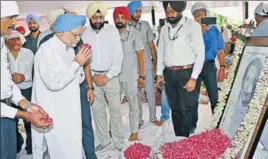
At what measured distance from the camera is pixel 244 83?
223cm

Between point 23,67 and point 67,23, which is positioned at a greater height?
point 67,23

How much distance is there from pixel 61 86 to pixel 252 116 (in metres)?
1.06

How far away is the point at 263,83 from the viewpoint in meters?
1.91

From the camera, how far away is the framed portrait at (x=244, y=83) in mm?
2094

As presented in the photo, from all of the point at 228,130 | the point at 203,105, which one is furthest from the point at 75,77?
the point at 203,105

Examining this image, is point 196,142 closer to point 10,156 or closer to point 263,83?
point 263,83

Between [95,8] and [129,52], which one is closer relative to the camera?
[95,8]

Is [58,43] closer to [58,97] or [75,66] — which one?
[75,66]

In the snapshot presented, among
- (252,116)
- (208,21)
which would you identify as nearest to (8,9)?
(252,116)

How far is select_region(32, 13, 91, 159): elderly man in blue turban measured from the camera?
7.65 ft

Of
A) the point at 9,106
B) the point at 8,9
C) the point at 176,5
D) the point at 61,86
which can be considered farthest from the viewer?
the point at 176,5

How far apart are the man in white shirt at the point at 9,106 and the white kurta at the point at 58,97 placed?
391mm

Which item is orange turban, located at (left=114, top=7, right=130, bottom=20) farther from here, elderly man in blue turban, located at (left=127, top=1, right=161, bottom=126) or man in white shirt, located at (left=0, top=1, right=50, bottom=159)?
man in white shirt, located at (left=0, top=1, right=50, bottom=159)

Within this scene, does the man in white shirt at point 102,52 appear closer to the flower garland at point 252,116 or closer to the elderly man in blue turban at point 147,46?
the elderly man in blue turban at point 147,46
